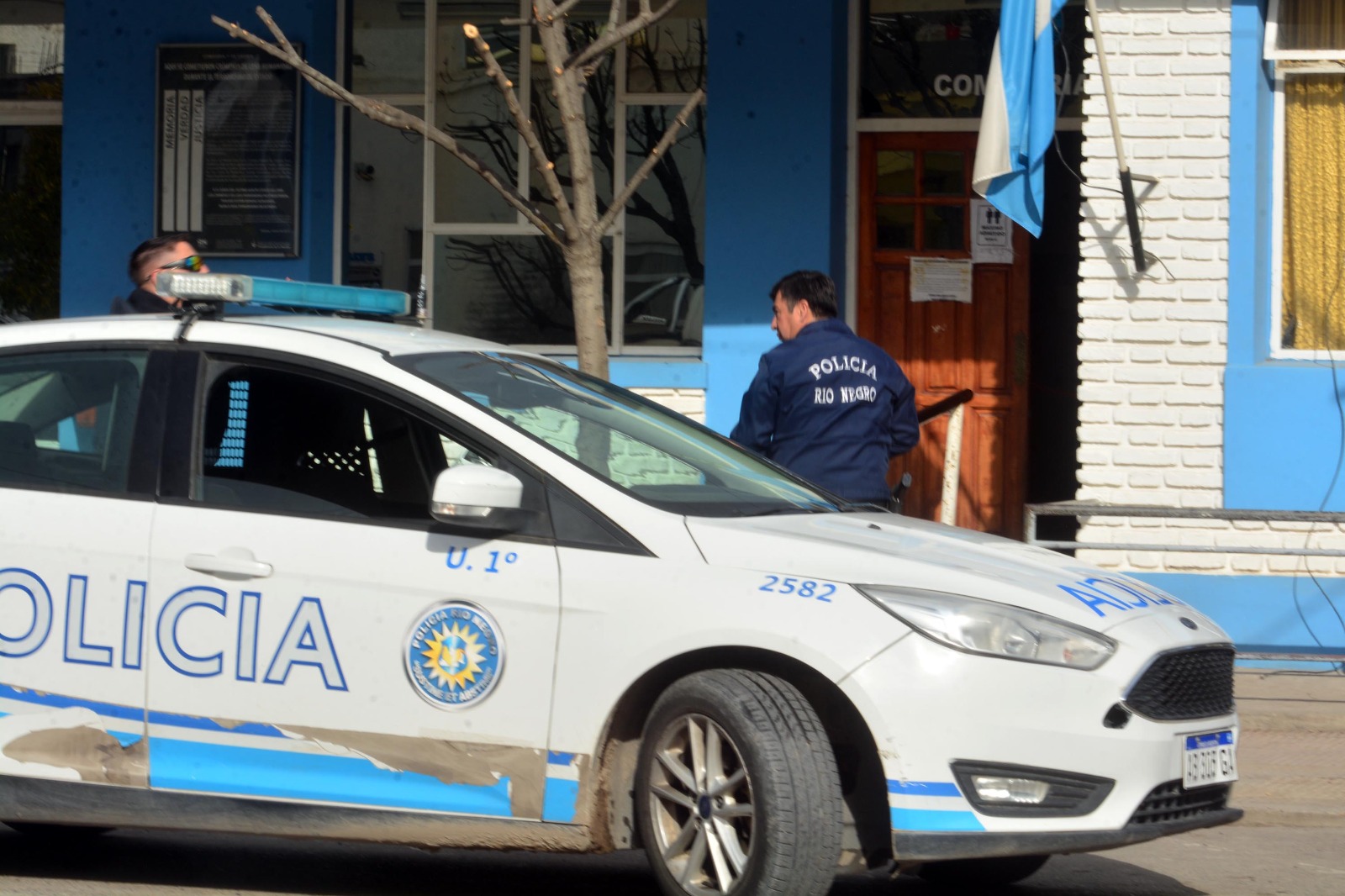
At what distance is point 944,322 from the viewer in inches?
414

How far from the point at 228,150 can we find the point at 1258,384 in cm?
578

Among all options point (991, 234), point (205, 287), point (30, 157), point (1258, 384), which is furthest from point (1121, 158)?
point (30, 157)

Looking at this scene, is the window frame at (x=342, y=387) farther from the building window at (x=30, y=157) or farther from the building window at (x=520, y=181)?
the building window at (x=30, y=157)

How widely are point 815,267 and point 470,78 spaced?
2.36m

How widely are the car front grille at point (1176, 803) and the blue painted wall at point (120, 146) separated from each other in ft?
22.6

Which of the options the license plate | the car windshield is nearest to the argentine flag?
the car windshield

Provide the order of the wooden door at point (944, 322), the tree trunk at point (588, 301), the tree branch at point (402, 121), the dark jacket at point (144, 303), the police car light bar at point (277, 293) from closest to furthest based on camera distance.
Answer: the police car light bar at point (277, 293) → the tree branch at point (402, 121) → the tree trunk at point (588, 301) → the dark jacket at point (144, 303) → the wooden door at point (944, 322)

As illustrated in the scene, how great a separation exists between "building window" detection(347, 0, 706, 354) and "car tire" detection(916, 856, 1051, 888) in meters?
5.04

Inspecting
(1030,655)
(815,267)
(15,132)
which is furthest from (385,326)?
(15,132)

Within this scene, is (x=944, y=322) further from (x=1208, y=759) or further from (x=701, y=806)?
(x=701, y=806)

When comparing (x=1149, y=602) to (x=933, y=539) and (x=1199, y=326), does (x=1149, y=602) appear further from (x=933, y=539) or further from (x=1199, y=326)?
(x=1199, y=326)

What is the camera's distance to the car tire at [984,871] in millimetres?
5434

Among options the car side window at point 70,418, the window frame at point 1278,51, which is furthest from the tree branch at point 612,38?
the window frame at point 1278,51

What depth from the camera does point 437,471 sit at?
4945 mm
